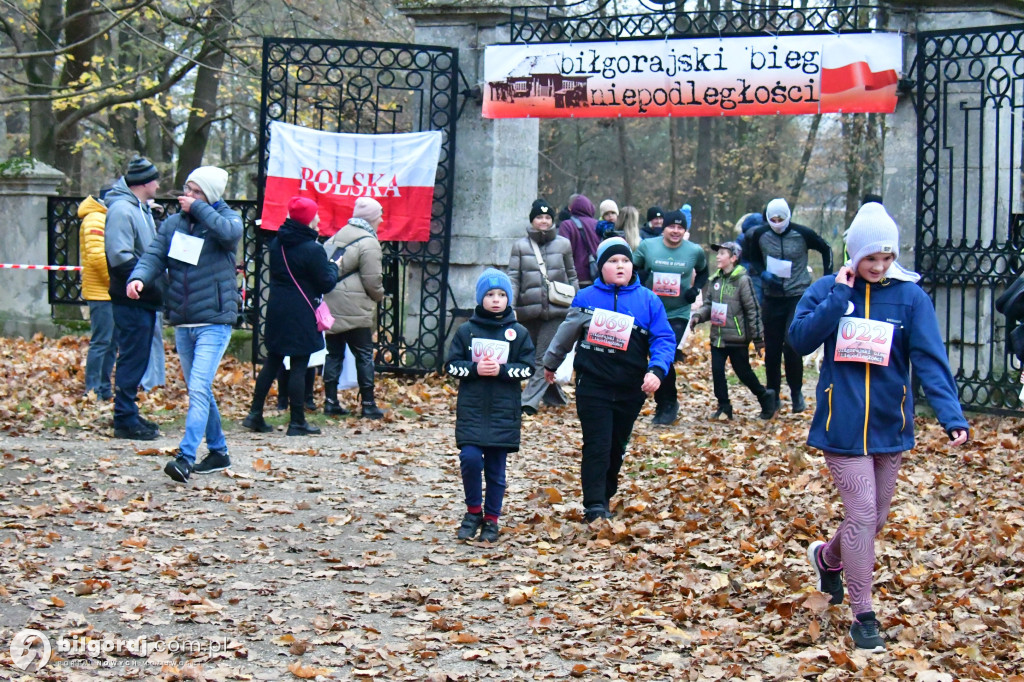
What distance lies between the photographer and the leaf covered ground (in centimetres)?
531

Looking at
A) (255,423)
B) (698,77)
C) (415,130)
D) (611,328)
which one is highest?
Answer: (698,77)

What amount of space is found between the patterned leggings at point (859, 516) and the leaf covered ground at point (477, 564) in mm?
287

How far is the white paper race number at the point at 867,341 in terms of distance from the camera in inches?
211

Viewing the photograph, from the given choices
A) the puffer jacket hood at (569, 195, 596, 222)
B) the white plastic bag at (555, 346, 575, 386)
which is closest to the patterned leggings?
the white plastic bag at (555, 346, 575, 386)

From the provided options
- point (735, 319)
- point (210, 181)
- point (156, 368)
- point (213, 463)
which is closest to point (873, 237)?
point (210, 181)

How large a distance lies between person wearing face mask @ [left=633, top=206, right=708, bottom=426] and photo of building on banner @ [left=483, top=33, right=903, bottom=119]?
139 cm

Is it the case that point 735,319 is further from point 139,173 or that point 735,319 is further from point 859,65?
point 139,173

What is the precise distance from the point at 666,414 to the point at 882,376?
6.14m

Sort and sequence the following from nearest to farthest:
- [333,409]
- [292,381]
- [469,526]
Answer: [469,526]
[292,381]
[333,409]

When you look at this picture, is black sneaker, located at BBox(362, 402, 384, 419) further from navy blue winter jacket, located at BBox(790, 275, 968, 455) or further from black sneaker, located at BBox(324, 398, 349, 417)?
navy blue winter jacket, located at BBox(790, 275, 968, 455)

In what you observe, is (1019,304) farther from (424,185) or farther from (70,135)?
(70,135)

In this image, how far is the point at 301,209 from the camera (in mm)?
9844

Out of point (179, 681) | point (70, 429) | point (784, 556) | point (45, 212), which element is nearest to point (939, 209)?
point (784, 556)

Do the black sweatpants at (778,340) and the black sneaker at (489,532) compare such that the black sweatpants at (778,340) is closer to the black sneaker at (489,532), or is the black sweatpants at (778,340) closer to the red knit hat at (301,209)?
the red knit hat at (301,209)
